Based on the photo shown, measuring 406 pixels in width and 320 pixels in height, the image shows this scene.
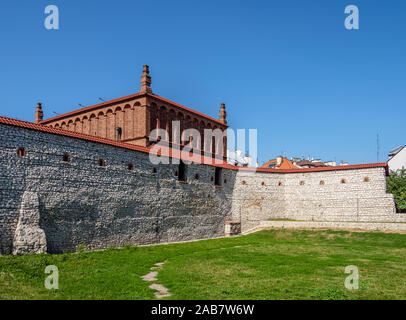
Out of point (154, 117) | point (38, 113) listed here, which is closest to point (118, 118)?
point (154, 117)

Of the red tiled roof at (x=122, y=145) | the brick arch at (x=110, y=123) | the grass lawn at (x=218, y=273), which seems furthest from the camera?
the brick arch at (x=110, y=123)

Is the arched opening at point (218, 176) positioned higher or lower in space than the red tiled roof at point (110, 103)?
lower

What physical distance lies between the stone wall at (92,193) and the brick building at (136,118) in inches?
231

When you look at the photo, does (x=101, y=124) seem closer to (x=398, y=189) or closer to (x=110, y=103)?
(x=110, y=103)

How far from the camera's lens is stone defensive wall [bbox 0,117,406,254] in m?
15.1

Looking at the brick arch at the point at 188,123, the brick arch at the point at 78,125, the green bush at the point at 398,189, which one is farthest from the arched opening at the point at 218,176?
the green bush at the point at 398,189

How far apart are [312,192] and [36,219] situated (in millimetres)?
23287

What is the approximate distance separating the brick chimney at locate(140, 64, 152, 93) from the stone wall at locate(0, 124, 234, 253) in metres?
7.66

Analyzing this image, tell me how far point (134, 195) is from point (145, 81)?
11.4 meters

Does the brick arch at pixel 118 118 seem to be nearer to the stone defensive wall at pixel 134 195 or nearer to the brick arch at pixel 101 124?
the brick arch at pixel 101 124

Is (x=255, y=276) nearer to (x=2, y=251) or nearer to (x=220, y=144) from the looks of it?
(x=2, y=251)

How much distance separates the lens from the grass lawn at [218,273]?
9.08 metres

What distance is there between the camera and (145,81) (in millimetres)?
28266

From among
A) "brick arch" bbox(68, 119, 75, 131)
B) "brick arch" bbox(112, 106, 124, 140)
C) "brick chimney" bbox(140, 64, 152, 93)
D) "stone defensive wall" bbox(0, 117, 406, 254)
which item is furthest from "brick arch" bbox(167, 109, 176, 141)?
"brick arch" bbox(68, 119, 75, 131)
